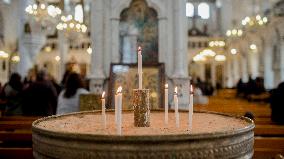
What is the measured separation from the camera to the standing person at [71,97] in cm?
690

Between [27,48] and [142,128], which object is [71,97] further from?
[27,48]

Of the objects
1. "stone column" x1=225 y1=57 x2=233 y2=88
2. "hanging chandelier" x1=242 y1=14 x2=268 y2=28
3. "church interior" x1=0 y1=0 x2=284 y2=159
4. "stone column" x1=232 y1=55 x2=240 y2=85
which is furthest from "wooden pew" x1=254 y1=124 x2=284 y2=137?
"stone column" x1=225 y1=57 x2=233 y2=88

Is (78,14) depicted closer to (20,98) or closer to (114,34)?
(114,34)

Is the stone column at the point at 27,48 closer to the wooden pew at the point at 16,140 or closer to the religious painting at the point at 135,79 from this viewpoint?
the religious painting at the point at 135,79

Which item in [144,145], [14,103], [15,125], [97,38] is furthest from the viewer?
[97,38]

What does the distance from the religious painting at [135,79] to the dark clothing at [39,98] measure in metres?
1.98

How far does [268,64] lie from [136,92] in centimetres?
2243

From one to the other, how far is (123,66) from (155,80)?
0.82 m

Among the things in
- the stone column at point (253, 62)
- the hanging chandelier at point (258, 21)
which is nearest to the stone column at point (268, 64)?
the stone column at point (253, 62)

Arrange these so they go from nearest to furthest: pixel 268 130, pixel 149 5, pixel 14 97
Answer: pixel 268 130 → pixel 14 97 → pixel 149 5

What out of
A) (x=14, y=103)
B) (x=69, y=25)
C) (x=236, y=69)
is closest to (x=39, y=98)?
(x=14, y=103)

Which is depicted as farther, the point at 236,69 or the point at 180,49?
the point at 236,69

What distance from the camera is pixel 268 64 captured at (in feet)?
78.3

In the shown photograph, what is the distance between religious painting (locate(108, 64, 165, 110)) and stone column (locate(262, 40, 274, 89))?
15.6 meters
